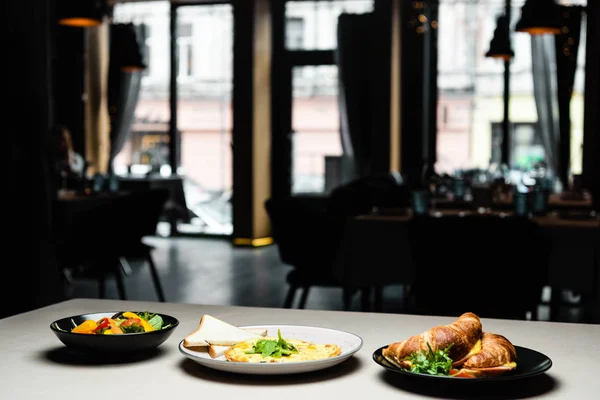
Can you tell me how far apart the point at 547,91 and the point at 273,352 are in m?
8.97

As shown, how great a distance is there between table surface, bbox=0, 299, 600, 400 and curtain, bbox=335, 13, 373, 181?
8583 mm

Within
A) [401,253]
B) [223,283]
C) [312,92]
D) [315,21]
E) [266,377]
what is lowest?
[223,283]

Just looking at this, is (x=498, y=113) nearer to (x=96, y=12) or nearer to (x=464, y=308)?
(x=96, y=12)

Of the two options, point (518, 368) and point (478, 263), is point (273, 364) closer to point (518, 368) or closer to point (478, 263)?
point (518, 368)

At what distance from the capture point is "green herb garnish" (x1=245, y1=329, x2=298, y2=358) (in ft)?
3.51

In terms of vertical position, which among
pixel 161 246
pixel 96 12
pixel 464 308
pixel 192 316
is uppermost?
pixel 96 12

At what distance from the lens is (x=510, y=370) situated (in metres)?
1.01

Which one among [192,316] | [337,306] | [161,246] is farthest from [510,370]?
[161,246]

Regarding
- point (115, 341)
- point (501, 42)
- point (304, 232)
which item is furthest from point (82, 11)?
point (115, 341)

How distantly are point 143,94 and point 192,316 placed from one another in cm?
993

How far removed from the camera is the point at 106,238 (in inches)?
200

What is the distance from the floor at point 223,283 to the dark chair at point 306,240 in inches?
51.2

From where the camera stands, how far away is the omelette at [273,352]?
1053 mm

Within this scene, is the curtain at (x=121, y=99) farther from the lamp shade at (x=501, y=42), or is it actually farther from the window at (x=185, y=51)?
the lamp shade at (x=501, y=42)
